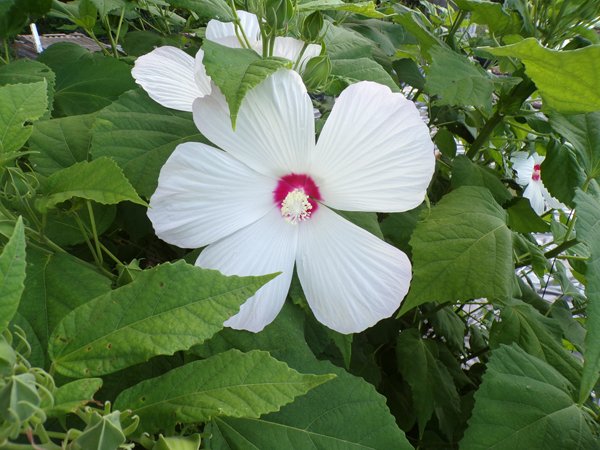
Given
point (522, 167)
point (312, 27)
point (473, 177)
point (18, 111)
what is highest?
point (312, 27)

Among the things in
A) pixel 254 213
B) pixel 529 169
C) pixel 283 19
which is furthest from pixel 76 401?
pixel 529 169

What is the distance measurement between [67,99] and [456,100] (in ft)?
1.74

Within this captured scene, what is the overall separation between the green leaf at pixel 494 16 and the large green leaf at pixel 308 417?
0.55 meters

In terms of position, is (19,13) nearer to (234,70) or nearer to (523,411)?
(234,70)

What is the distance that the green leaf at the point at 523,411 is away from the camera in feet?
1.90

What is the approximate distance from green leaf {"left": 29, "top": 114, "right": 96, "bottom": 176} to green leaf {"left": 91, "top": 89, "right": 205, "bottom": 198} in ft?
0.14

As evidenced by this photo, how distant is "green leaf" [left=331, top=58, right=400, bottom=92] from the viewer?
61 cm

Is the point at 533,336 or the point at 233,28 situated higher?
the point at 233,28

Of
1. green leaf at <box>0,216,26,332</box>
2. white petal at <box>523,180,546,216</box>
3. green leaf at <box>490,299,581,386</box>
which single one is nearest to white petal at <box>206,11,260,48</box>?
green leaf at <box>0,216,26,332</box>

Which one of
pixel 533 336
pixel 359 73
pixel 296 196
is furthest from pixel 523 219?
pixel 296 196

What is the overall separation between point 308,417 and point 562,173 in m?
0.57

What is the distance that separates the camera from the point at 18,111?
484 mm

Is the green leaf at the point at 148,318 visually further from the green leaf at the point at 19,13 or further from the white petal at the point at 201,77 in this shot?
the green leaf at the point at 19,13

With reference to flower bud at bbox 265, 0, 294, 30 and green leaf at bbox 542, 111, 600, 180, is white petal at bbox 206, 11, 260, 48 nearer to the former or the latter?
flower bud at bbox 265, 0, 294, 30
